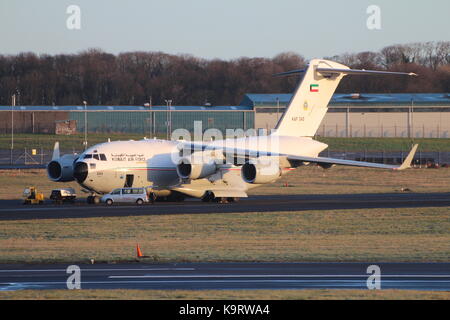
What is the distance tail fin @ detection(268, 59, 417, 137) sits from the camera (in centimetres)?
4828

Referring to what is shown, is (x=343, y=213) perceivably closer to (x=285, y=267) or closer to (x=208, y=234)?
(x=208, y=234)

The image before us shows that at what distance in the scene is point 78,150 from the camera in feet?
289

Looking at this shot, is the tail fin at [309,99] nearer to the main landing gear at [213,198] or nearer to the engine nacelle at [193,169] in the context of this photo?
the main landing gear at [213,198]

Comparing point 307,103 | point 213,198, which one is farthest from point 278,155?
point 307,103

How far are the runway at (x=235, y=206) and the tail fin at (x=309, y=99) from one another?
3870 millimetres

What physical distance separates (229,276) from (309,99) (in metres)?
29.0

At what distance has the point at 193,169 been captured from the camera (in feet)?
145

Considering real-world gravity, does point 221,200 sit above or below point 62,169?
below

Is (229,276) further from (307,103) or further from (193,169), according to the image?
(307,103)

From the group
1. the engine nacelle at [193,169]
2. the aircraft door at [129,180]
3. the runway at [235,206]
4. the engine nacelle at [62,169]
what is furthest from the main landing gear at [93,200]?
the engine nacelle at [193,169]

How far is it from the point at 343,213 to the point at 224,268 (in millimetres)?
16871

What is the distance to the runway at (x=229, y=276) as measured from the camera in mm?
19078

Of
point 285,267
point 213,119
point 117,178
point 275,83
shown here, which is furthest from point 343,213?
point 275,83

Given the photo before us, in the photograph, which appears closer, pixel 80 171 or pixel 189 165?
pixel 80 171
